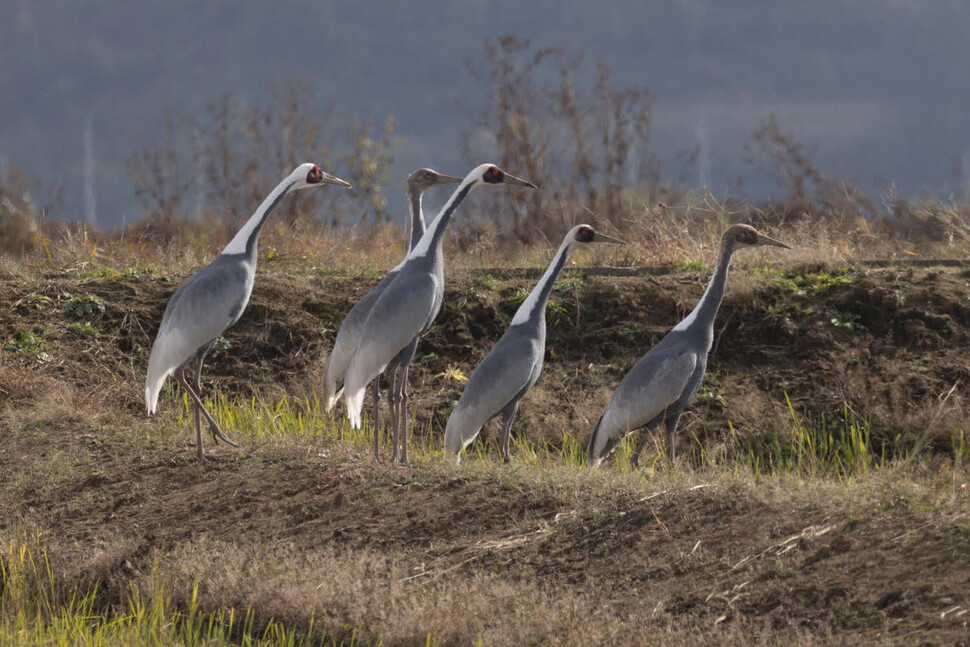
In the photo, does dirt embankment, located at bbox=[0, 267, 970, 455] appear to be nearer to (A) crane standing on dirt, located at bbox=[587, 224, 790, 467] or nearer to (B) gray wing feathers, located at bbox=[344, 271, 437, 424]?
(A) crane standing on dirt, located at bbox=[587, 224, 790, 467]

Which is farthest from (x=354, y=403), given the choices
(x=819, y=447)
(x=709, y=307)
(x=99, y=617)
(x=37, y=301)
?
(x=37, y=301)

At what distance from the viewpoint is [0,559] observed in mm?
6543

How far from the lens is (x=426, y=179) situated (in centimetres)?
811

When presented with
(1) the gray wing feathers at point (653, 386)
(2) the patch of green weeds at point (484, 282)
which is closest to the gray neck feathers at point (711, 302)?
(1) the gray wing feathers at point (653, 386)

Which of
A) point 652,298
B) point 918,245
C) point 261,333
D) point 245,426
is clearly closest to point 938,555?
point 245,426

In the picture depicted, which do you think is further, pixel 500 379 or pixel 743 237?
pixel 743 237

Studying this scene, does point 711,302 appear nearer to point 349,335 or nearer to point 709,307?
point 709,307

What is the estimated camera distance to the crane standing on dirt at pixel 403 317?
7031 millimetres

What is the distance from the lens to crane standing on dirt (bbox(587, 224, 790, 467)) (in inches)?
287

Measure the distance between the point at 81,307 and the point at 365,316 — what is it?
4632 mm

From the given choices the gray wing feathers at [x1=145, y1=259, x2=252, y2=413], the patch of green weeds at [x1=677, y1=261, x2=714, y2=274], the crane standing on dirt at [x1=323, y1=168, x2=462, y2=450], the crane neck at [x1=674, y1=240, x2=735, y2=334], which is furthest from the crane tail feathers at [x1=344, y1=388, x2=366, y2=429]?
the patch of green weeds at [x1=677, y1=261, x2=714, y2=274]

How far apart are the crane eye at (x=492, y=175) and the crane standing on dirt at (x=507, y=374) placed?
627mm

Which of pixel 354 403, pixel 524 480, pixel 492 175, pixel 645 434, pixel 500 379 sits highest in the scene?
pixel 492 175

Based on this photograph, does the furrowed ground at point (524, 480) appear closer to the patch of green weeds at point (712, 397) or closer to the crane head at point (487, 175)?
the patch of green weeds at point (712, 397)
